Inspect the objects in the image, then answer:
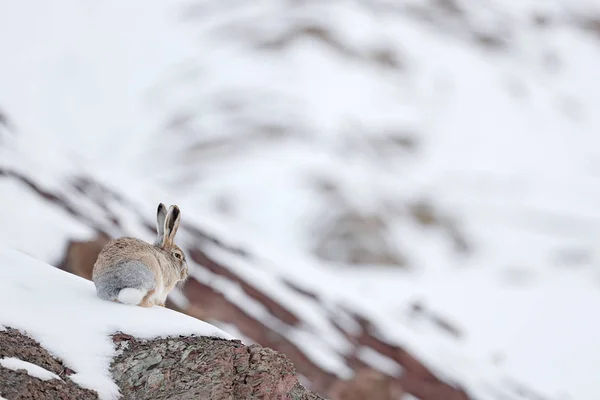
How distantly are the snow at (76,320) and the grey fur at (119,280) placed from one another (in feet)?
0.19

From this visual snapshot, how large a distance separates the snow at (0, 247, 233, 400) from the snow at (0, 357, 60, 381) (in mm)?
145

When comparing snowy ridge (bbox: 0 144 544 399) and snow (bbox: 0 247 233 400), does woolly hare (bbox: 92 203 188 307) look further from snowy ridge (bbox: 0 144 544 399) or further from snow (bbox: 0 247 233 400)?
snowy ridge (bbox: 0 144 544 399)

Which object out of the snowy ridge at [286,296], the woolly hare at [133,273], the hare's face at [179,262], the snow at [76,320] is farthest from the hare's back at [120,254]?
the snowy ridge at [286,296]

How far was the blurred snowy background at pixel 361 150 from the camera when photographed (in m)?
15.0

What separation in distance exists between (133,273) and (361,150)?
2472cm

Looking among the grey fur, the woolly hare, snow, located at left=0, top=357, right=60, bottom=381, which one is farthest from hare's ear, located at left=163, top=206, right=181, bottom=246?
snow, located at left=0, top=357, right=60, bottom=381

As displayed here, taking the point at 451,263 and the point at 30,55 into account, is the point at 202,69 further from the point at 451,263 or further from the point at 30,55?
the point at 451,263

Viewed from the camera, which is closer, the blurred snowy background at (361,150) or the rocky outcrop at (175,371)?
the rocky outcrop at (175,371)

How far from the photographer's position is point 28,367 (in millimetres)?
4504

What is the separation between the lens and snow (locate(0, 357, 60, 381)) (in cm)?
446

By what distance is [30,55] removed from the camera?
35.3 metres

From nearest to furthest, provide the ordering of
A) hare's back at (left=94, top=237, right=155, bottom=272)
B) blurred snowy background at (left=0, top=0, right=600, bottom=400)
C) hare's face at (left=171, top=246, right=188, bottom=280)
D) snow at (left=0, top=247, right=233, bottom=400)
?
snow at (left=0, top=247, right=233, bottom=400), hare's back at (left=94, top=237, right=155, bottom=272), hare's face at (left=171, top=246, right=188, bottom=280), blurred snowy background at (left=0, top=0, right=600, bottom=400)

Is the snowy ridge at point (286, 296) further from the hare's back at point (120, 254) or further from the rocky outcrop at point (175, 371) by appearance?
the rocky outcrop at point (175, 371)

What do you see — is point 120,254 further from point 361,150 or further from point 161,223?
point 361,150
